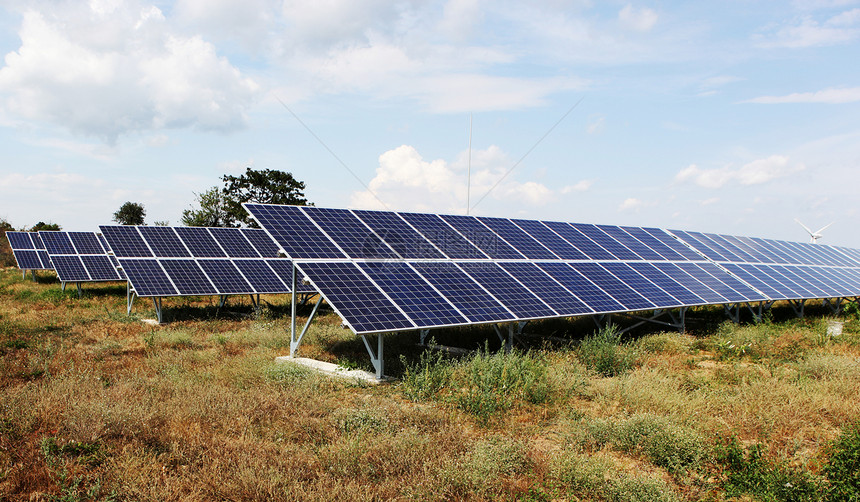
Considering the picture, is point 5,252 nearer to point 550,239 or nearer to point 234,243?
point 234,243

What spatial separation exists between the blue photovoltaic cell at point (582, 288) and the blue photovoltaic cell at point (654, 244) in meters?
7.70

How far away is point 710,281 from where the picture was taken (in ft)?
70.4

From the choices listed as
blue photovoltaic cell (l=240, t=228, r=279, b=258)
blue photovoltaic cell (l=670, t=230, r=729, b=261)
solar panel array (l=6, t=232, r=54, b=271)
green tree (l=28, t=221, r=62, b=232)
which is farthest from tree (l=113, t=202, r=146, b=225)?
blue photovoltaic cell (l=670, t=230, r=729, b=261)

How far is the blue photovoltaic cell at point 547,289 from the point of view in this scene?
48.4 feet

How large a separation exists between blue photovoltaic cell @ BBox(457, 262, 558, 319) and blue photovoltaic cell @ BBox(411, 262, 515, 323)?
1.04 feet

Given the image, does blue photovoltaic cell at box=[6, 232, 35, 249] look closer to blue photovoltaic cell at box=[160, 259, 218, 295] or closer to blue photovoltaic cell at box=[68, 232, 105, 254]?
blue photovoltaic cell at box=[68, 232, 105, 254]

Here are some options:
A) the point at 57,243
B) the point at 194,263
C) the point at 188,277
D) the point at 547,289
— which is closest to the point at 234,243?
the point at 194,263

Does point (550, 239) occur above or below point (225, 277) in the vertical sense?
above

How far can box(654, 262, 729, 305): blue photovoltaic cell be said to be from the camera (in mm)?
19203

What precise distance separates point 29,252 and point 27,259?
1.40m

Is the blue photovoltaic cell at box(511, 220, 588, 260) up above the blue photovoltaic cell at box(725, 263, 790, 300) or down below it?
above

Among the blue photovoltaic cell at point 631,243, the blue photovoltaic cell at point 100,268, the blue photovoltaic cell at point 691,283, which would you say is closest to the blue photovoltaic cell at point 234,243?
the blue photovoltaic cell at point 100,268

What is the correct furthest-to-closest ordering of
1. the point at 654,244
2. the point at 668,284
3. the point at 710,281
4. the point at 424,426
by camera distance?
the point at 654,244
the point at 710,281
the point at 668,284
the point at 424,426

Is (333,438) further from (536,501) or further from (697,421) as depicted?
(697,421)
